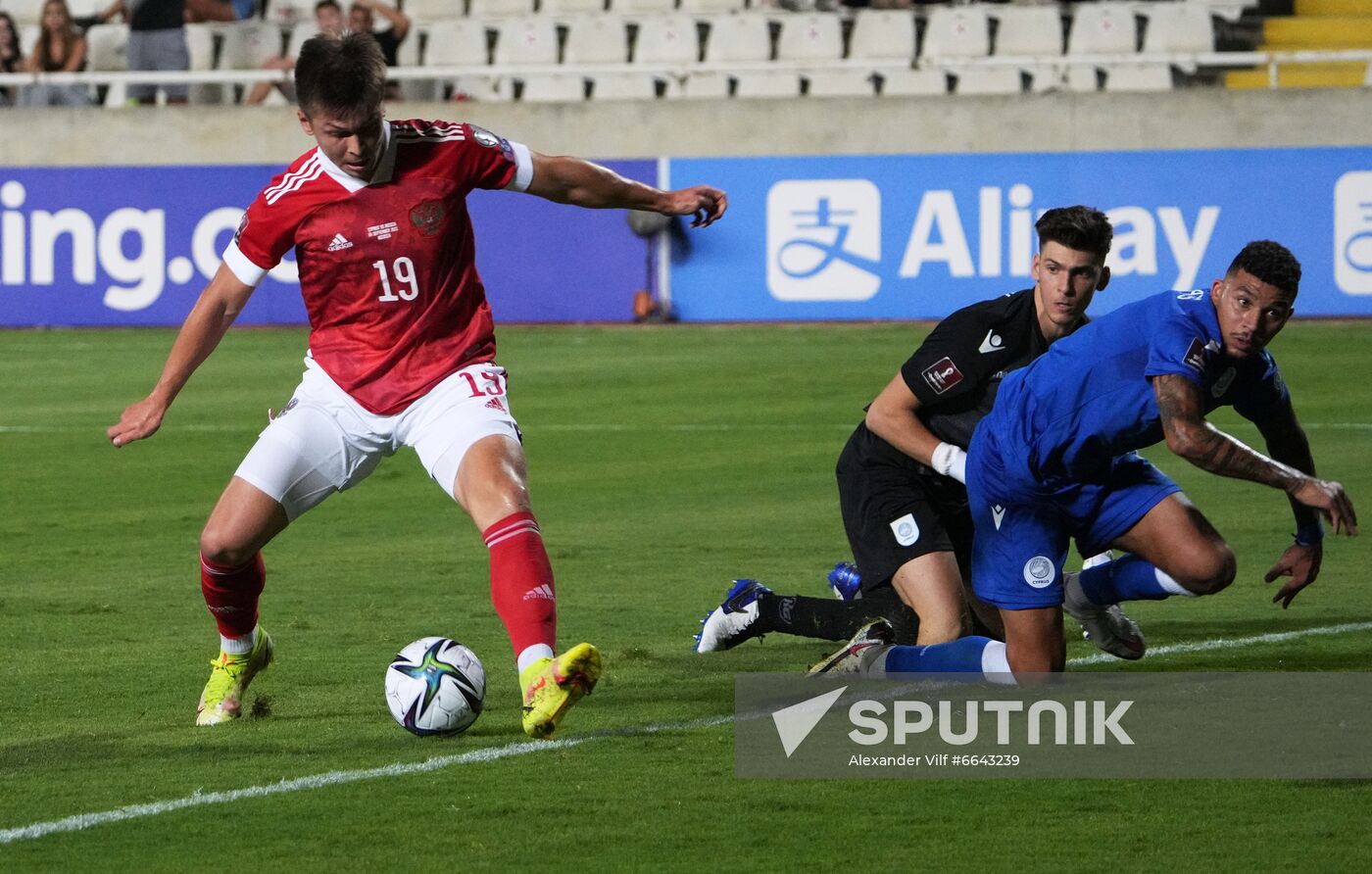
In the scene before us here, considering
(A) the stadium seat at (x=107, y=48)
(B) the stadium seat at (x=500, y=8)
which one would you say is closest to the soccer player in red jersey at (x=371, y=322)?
(B) the stadium seat at (x=500, y=8)

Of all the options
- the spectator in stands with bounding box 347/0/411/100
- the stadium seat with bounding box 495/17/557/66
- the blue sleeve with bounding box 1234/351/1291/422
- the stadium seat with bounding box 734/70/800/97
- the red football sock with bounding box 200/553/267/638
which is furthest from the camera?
the stadium seat with bounding box 495/17/557/66

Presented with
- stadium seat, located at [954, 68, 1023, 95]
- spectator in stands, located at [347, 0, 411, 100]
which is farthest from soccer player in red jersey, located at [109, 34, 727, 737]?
stadium seat, located at [954, 68, 1023, 95]

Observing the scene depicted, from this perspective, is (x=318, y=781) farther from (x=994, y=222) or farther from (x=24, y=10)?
(x=24, y=10)

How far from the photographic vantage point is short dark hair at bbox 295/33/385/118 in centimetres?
545

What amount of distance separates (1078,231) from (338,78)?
89.6 inches

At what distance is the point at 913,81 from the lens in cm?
2278

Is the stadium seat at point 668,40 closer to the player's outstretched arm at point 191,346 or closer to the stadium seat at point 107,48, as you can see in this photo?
the stadium seat at point 107,48

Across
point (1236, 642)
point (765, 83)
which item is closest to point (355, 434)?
point (1236, 642)

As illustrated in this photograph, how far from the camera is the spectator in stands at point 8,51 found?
2319 centimetres

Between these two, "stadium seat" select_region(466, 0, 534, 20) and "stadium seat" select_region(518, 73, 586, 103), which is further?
"stadium seat" select_region(466, 0, 534, 20)

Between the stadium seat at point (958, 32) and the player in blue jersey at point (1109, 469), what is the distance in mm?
17184

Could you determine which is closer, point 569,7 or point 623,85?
point 623,85

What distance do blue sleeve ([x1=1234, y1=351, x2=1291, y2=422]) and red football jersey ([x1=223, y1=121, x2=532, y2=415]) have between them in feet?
7.14

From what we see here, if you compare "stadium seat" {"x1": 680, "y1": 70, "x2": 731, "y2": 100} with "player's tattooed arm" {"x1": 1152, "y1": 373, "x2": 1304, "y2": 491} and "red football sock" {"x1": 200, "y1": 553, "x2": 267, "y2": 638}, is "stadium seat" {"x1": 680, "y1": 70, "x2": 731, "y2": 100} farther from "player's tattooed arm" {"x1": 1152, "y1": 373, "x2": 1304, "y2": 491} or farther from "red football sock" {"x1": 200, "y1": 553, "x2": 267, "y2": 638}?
"player's tattooed arm" {"x1": 1152, "y1": 373, "x2": 1304, "y2": 491}
